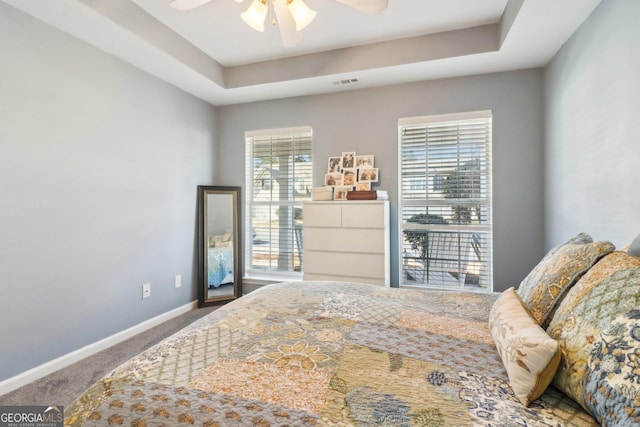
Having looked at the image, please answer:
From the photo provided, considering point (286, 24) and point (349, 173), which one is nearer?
point (286, 24)

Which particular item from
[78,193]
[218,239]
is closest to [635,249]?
[78,193]

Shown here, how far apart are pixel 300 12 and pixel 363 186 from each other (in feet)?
5.98

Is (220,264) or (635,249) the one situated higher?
(635,249)

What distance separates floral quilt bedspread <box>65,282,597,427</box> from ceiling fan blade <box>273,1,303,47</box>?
167cm

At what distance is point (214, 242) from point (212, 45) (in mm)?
2102

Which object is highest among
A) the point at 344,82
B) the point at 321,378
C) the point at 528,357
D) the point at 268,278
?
the point at 344,82

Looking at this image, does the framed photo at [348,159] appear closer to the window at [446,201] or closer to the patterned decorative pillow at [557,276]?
the window at [446,201]

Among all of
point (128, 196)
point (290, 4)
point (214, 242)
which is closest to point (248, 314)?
point (290, 4)

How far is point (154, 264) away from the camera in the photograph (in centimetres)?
296

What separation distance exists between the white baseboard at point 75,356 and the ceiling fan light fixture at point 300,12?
2.83 m

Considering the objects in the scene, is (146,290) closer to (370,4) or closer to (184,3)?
(184,3)

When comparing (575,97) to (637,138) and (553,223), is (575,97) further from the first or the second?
(553,223)

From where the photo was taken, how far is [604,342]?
71cm

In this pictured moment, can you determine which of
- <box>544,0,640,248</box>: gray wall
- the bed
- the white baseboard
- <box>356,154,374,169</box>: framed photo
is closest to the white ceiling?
<box>544,0,640,248</box>: gray wall
